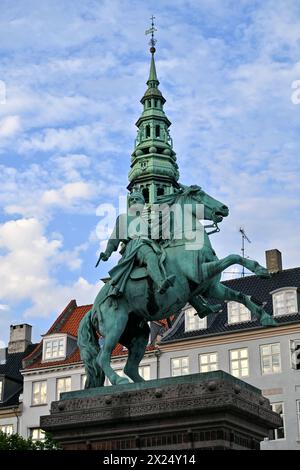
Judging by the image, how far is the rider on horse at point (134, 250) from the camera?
15156 mm

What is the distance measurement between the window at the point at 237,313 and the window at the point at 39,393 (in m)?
12.8

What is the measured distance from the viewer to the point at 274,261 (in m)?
52.3

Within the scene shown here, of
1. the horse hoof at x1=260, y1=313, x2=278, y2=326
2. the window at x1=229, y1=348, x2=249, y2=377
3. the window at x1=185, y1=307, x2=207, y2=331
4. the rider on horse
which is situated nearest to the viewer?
the rider on horse

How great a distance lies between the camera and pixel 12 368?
5759 cm

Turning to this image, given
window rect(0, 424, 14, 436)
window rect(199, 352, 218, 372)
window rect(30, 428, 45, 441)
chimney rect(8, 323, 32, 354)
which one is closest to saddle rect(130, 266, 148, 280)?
window rect(199, 352, 218, 372)

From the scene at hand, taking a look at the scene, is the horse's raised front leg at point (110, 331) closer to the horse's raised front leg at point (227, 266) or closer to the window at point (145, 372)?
the horse's raised front leg at point (227, 266)

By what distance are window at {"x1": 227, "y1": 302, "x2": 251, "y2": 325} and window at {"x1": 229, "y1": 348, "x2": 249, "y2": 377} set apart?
1.87m

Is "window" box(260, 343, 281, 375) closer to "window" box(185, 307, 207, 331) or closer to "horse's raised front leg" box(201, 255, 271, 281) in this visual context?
"window" box(185, 307, 207, 331)

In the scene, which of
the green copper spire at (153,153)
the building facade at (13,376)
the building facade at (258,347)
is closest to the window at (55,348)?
the building facade at (13,376)

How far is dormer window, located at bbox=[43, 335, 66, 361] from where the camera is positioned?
53.4m

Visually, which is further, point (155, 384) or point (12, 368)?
point (12, 368)

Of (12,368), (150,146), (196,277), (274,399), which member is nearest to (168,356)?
(274,399)
